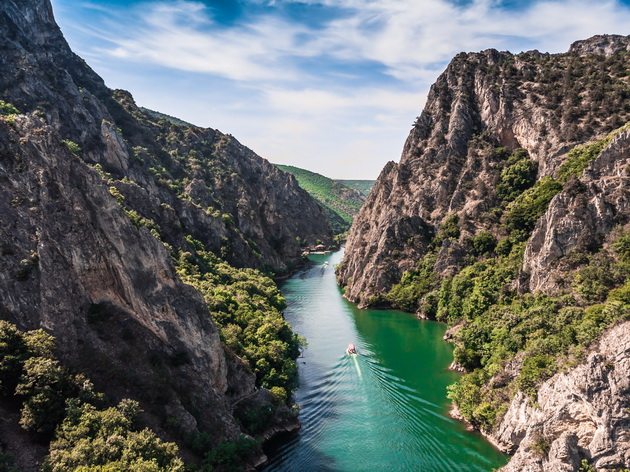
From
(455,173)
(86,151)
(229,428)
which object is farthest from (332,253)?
(229,428)

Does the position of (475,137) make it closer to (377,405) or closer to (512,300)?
(512,300)

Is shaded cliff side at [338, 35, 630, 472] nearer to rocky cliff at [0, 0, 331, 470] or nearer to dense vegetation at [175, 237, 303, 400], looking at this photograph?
dense vegetation at [175, 237, 303, 400]

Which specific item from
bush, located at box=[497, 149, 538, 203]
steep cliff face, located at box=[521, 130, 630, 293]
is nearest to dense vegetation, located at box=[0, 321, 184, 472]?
steep cliff face, located at box=[521, 130, 630, 293]

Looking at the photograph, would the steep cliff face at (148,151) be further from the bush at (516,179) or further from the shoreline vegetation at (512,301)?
the bush at (516,179)

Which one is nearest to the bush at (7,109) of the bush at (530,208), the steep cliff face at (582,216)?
the steep cliff face at (582,216)

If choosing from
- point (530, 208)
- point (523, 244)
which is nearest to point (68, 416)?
point (523, 244)

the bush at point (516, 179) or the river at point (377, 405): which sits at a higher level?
the bush at point (516, 179)
